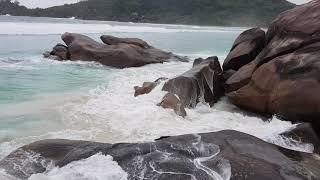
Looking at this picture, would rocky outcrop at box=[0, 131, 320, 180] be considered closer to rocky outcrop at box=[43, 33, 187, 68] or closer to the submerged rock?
the submerged rock

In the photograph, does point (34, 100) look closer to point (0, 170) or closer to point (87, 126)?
point (87, 126)

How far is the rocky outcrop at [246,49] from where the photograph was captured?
12.0m

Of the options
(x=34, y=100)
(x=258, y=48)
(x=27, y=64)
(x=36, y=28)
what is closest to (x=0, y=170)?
(x=34, y=100)

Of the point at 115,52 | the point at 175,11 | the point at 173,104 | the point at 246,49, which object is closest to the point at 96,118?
the point at 173,104

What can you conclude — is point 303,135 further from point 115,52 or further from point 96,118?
point 115,52

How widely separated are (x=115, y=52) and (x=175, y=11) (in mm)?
80719

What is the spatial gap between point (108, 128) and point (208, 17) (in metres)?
88.3

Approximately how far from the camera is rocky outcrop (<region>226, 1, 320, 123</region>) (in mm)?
8367

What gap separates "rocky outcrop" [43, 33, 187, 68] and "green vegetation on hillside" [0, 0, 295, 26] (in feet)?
233

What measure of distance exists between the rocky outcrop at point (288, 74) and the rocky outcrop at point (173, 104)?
138 cm

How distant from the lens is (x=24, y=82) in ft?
43.7

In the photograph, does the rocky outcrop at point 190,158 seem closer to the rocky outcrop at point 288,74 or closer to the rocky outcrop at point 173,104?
the rocky outcrop at point 288,74

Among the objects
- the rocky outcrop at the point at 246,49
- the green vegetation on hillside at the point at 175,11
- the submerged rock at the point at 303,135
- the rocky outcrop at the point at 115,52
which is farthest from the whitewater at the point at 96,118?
the green vegetation on hillside at the point at 175,11

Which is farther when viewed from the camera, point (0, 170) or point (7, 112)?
point (7, 112)
